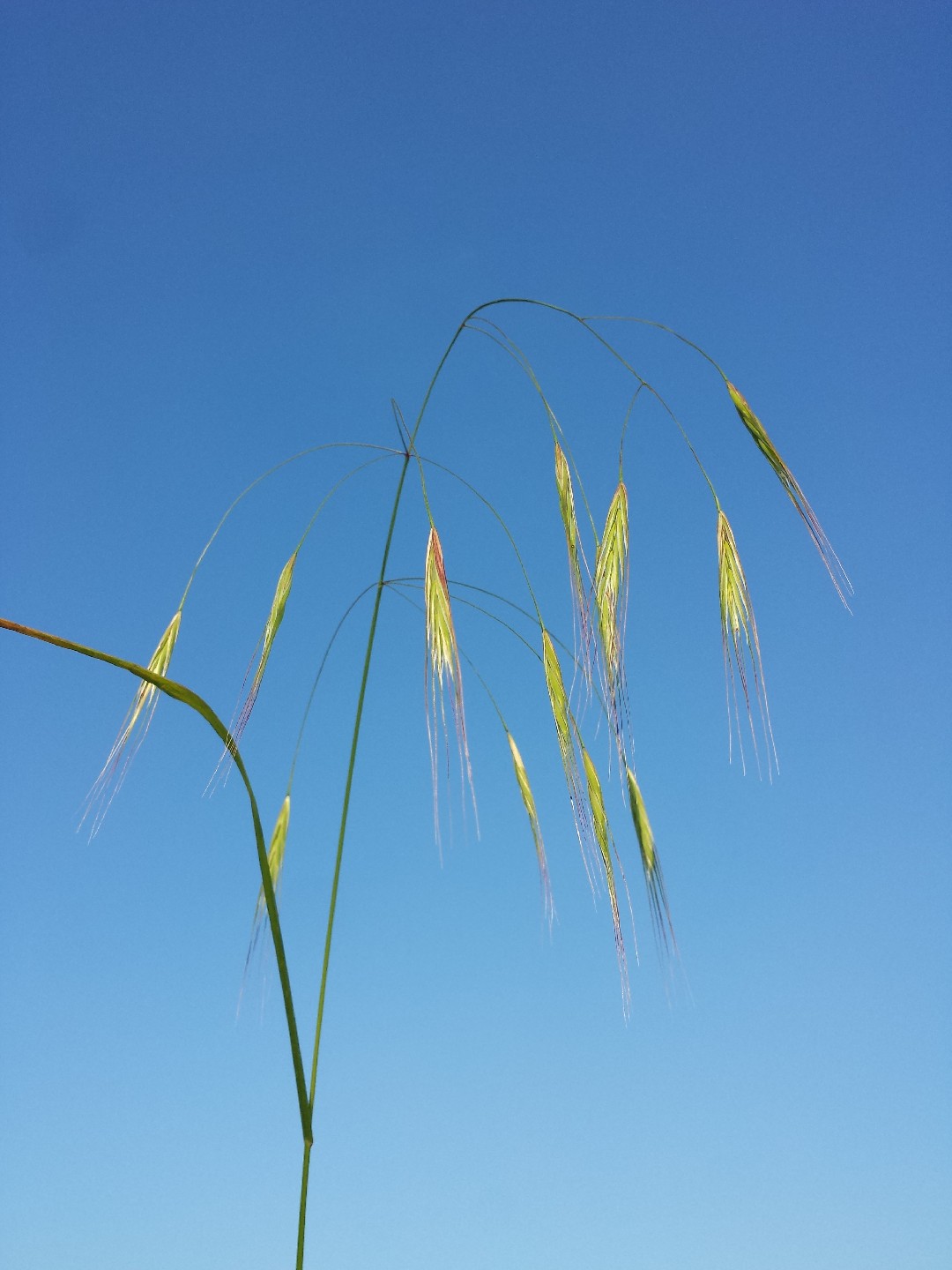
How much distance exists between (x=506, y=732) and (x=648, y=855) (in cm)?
40

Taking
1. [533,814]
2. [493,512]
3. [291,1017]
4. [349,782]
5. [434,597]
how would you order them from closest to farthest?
[291,1017]
[349,782]
[434,597]
[493,512]
[533,814]

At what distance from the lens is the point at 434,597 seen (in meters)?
1.46

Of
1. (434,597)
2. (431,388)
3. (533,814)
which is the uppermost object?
(431,388)

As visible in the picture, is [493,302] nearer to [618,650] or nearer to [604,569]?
[604,569]

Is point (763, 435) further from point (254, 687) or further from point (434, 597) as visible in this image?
point (254, 687)

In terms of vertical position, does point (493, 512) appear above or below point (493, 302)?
below

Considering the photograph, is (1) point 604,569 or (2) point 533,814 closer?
(1) point 604,569

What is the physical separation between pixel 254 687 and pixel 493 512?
0.44 meters

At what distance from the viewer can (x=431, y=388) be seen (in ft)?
5.12

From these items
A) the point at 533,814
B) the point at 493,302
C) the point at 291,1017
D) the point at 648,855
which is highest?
the point at 493,302

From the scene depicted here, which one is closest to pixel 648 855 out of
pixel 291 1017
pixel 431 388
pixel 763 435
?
pixel 291 1017

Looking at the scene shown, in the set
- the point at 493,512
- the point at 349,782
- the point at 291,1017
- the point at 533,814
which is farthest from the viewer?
the point at 533,814

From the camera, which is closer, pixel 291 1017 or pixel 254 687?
pixel 291 1017

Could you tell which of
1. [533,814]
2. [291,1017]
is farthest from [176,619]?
[291,1017]
